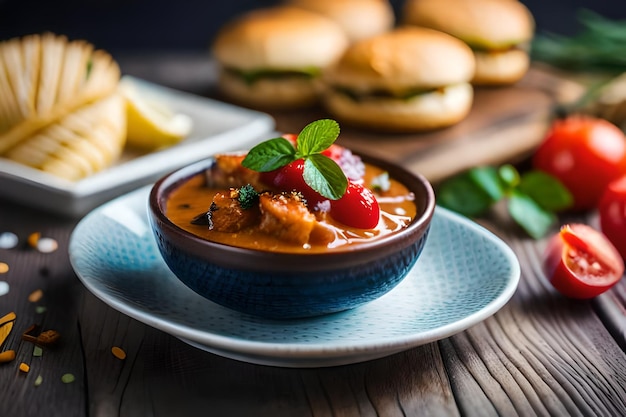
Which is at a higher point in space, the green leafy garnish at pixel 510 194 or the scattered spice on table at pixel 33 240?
the green leafy garnish at pixel 510 194

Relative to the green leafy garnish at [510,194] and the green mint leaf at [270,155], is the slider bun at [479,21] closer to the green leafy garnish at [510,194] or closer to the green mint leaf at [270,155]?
the green leafy garnish at [510,194]

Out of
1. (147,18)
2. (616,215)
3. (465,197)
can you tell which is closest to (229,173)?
(465,197)

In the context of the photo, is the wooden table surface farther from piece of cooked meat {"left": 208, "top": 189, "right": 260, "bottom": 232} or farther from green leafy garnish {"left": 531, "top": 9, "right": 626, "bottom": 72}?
green leafy garnish {"left": 531, "top": 9, "right": 626, "bottom": 72}

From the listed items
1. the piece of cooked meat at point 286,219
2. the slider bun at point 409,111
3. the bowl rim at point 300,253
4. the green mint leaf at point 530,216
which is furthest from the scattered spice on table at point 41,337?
the slider bun at point 409,111

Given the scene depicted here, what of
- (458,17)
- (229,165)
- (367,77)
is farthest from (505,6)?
(229,165)

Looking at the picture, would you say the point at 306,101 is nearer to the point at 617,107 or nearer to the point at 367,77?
the point at 367,77

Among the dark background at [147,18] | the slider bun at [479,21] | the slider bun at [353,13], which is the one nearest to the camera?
the slider bun at [479,21]

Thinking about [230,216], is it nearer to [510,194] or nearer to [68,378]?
[68,378]
